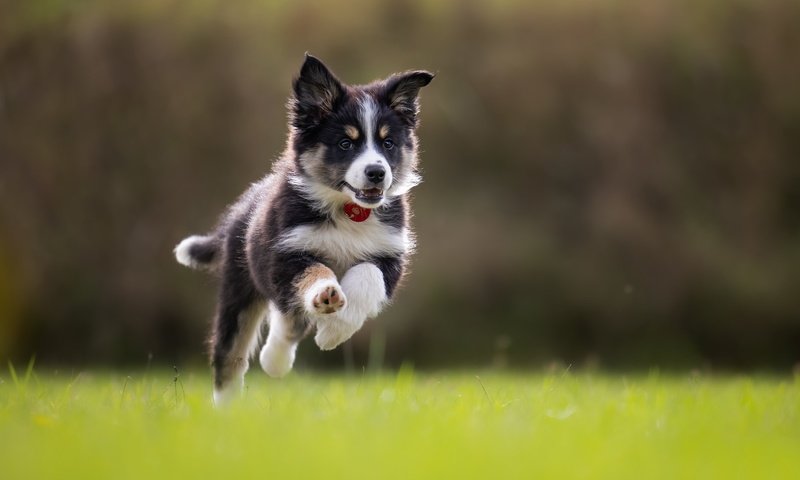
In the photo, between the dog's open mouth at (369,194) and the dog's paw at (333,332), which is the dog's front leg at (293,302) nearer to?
the dog's paw at (333,332)

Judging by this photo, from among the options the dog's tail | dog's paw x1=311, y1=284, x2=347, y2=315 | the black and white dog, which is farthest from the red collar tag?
the dog's tail

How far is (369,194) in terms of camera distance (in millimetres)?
5523

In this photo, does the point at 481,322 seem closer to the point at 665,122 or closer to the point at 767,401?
the point at 665,122

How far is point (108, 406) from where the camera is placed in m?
4.40

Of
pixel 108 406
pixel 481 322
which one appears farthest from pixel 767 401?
pixel 481 322

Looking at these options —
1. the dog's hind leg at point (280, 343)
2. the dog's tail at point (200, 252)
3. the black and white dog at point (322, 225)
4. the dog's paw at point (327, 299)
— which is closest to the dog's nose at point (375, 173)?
the black and white dog at point (322, 225)

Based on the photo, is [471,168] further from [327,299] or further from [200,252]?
[327,299]

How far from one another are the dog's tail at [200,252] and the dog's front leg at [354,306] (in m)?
1.54

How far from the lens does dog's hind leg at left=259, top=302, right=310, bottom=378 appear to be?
5.87 m

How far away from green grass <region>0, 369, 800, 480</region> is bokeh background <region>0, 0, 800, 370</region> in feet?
29.8

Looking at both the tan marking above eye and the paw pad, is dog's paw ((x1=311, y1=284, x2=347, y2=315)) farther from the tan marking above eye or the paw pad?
the tan marking above eye

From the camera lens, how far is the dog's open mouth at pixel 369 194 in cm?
551

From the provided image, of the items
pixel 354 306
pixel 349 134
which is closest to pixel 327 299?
pixel 354 306

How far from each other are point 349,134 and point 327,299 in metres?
1.15
